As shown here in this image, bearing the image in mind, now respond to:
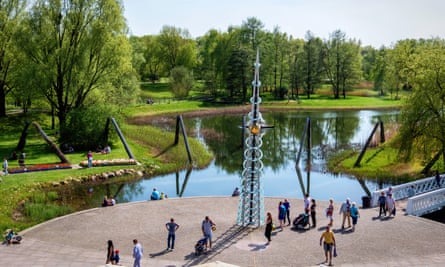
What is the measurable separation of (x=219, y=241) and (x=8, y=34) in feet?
155

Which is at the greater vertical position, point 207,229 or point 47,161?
point 207,229

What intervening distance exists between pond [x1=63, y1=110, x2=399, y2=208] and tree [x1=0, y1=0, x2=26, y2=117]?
72.7ft

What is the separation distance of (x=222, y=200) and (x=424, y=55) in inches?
844

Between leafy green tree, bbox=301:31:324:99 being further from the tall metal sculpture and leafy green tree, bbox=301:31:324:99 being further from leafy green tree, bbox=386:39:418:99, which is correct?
the tall metal sculpture

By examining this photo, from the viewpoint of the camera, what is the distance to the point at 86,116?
161ft

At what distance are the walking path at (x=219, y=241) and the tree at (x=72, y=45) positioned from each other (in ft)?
96.3

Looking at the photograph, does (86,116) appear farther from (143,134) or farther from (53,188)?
(53,188)

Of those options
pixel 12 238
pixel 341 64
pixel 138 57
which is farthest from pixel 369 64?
pixel 12 238

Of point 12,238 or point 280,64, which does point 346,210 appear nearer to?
point 12,238

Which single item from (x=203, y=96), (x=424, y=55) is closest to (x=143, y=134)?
(x=424, y=55)

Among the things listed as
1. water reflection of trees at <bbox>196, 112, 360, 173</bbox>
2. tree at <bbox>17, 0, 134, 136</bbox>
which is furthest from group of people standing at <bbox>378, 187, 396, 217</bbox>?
tree at <bbox>17, 0, 134, 136</bbox>

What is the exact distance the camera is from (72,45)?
5409 cm

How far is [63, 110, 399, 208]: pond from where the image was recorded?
36.6 metres

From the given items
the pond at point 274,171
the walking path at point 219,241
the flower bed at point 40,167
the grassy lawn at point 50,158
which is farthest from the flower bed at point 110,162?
the walking path at point 219,241
